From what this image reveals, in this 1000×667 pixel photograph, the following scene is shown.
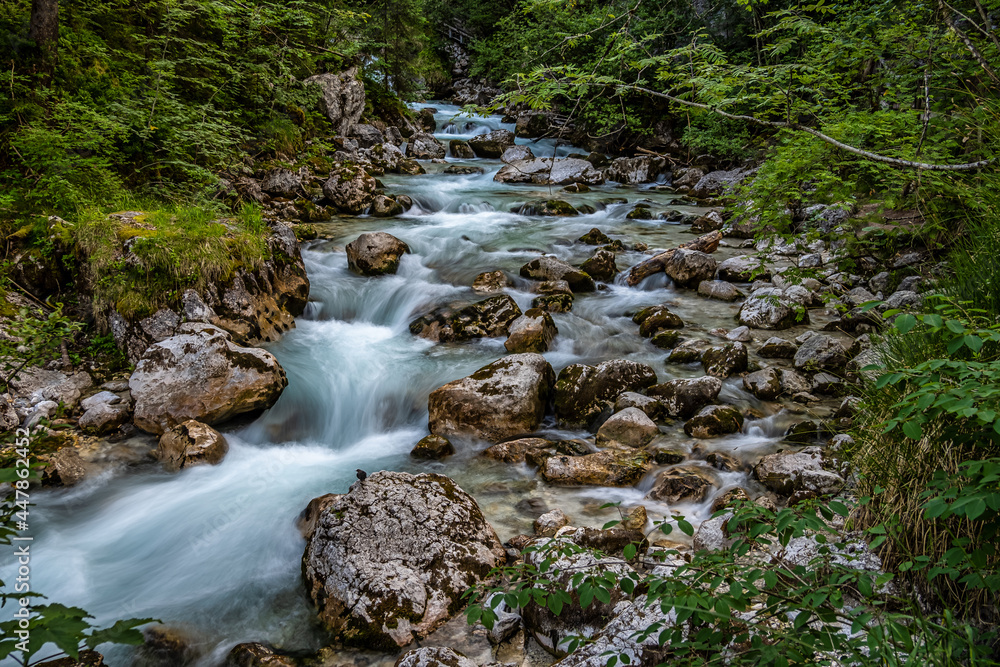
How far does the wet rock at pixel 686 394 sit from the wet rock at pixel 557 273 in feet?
12.0

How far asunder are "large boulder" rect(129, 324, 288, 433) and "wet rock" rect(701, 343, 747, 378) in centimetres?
533

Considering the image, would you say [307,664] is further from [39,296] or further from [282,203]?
[282,203]

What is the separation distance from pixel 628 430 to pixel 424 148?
15.8 m

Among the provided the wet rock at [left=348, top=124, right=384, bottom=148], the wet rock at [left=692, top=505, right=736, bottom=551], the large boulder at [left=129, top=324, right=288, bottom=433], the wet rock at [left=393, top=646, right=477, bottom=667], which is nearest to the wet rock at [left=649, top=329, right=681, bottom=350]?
the wet rock at [left=692, top=505, right=736, bottom=551]

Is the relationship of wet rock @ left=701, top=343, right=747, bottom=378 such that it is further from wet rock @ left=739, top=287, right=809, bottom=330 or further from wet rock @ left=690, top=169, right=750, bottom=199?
wet rock @ left=690, top=169, right=750, bottom=199

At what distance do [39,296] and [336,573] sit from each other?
5.45m

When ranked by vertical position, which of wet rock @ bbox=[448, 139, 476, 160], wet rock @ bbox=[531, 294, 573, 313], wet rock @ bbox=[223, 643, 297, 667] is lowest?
wet rock @ bbox=[223, 643, 297, 667]

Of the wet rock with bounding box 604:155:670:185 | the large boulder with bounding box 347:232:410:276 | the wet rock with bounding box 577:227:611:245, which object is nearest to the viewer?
the large boulder with bounding box 347:232:410:276

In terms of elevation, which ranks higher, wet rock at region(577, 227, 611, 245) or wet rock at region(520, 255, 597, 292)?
wet rock at region(577, 227, 611, 245)

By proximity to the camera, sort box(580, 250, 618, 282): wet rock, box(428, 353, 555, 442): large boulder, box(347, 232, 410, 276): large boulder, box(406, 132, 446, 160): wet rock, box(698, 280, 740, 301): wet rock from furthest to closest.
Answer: box(406, 132, 446, 160): wet rock < box(580, 250, 618, 282): wet rock < box(347, 232, 410, 276): large boulder < box(698, 280, 740, 301): wet rock < box(428, 353, 555, 442): large boulder

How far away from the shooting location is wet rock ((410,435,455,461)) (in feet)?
18.4

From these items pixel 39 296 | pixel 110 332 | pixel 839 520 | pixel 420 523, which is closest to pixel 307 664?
pixel 420 523

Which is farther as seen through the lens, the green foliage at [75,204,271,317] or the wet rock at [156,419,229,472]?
the green foliage at [75,204,271,317]

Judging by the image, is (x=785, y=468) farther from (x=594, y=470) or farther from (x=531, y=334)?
(x=531, y=334)
